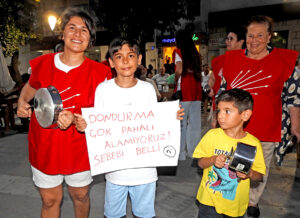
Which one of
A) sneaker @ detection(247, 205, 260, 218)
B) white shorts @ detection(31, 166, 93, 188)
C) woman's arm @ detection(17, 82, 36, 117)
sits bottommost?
sneaker @ detection(247, 205, 260, 218)

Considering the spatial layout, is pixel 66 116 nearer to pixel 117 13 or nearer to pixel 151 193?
pixel 151 193

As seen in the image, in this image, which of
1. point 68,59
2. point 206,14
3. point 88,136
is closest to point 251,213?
point 88,136

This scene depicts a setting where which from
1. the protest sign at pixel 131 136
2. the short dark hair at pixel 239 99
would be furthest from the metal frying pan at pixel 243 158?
the protest sign at pixel 131 136

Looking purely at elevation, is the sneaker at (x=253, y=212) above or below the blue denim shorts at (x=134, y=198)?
below

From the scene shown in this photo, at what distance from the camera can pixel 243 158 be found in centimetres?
174

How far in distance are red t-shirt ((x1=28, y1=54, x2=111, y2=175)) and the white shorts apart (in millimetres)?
66

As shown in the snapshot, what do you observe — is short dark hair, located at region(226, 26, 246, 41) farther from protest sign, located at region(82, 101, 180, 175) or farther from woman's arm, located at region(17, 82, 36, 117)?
woman's arm, located at region(17, 82, 36, 117)

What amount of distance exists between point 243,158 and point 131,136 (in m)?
0.87

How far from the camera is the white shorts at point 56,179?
2137 mm

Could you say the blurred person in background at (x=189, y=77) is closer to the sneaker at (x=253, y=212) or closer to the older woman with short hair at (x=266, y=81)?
the older woman with short hair at (x=266, y=81)

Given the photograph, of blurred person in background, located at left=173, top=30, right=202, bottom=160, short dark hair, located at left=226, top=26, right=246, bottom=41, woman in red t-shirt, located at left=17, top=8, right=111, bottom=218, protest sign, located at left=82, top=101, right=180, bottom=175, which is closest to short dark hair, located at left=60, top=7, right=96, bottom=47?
woman in red t-shirt, located at left=17, top=8, right=111, bottom=218

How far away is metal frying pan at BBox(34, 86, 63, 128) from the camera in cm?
184

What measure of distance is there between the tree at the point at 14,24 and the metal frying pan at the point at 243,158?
42.2 feet

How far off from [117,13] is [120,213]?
14.3 metres
